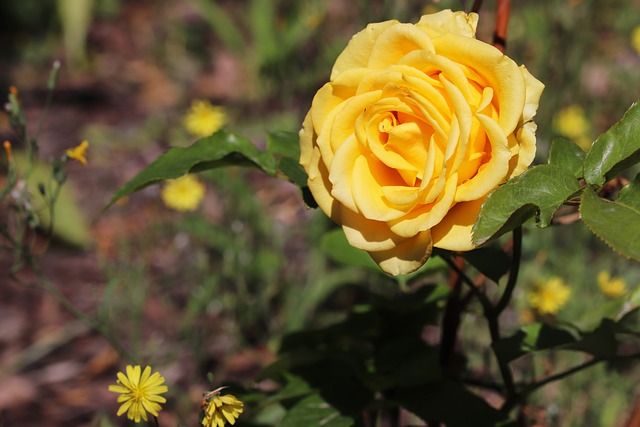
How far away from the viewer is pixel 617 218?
0.76 meters

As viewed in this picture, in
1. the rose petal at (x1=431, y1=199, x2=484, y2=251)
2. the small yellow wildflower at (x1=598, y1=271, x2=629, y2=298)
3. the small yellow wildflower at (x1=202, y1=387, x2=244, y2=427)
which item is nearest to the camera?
the rose petal at (x1=431, y1=199, x2=484, y2=251)

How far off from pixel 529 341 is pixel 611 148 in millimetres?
339

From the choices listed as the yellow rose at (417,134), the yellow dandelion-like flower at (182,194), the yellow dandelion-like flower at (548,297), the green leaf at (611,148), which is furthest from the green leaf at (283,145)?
the yellow dandelion-like flower at (182,194)

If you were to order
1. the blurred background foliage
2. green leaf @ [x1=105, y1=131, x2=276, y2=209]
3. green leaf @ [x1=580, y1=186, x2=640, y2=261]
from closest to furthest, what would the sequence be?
1. green leaf @ [x1=580, y1=186, x2=640, y2=261]
2. green leaf @ [x1=105, y1=131, x2=276, y2=209]
3. the blurred background foliage

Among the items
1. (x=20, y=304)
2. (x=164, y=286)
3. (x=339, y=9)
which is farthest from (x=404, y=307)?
(x=339, y=9)

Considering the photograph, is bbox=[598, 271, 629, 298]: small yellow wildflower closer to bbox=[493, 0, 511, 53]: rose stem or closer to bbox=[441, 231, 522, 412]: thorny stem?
bbox=[441, 231, 522, 412]: thorny stem

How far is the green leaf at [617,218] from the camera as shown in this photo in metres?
0.70

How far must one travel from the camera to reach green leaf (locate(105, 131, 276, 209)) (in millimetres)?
1026

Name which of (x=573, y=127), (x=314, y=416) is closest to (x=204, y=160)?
(x=314, y=416)

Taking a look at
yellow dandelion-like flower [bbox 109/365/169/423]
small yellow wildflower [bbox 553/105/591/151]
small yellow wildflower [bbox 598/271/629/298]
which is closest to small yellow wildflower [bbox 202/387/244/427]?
yellow dandelion-like flower [bbox 109/365/169/423]

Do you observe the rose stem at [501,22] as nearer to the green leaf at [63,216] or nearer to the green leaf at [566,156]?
the green leaf at [566,156]

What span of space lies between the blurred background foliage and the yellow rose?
50cm

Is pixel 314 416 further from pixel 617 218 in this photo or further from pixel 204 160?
pixel 617 218

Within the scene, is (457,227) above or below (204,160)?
below
